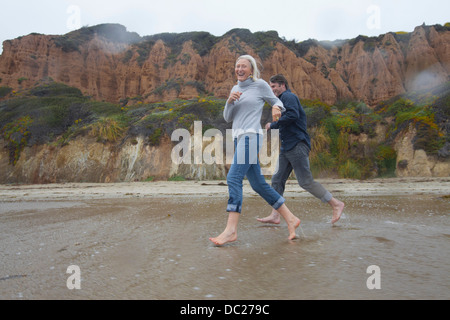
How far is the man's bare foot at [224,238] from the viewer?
2725mm

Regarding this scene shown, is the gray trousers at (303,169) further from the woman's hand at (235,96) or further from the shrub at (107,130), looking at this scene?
the shrub at (107,130)

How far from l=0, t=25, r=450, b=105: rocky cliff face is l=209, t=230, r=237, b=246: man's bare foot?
26.7m

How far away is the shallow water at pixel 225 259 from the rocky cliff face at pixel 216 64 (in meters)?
26.2

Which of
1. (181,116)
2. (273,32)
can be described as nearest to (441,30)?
(273,32)

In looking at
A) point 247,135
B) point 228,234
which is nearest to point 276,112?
point 247,135

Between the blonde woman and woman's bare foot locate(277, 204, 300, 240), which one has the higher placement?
the blonde woman

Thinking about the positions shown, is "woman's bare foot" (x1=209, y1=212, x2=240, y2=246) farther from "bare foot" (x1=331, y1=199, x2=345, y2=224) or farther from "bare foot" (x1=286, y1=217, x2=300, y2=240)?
"bare foot" (x1=331, y1=199, x2=345, y2=224)

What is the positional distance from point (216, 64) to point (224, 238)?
30346 mm

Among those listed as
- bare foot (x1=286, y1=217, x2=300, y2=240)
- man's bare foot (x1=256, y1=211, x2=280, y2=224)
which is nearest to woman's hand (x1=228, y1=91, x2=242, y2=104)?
bare foot (x1=286, y1=217, x2=300, y2=240)

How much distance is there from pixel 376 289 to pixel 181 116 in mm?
14662

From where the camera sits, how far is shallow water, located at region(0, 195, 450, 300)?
167cm

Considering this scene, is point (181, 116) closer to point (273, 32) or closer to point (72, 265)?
point (72, 265)

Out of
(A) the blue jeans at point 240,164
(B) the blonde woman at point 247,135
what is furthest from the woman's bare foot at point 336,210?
(A) the blue jeans at point 240,164

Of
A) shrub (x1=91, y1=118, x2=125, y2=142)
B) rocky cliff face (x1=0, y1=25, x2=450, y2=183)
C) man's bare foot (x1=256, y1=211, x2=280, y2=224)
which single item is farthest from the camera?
rocky cliff face (x1=0, y1=25, x2=450, y2=183)
